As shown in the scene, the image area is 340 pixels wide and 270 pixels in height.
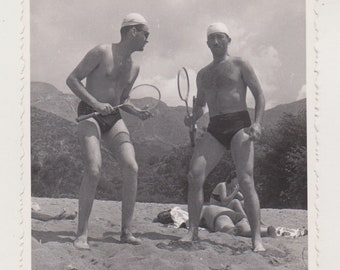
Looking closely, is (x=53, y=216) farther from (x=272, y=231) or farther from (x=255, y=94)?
(x=255, y=94)

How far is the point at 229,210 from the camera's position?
309 inches

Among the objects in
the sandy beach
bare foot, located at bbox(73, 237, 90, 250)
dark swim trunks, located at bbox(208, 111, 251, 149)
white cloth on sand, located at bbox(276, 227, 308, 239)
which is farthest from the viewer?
dark swim trunks, located at bbox(208, 111, 251, 149)

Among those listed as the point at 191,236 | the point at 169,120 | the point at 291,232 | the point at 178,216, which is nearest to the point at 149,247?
the point at 191,236

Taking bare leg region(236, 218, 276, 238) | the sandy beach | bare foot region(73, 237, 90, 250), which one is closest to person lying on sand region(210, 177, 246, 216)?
bare leg region(236, 218, 276, 238)

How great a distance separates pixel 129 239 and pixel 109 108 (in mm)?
1200

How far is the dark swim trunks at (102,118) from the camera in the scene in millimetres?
7770

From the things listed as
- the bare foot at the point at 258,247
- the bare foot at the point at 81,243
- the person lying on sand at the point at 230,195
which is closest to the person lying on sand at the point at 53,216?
the bare foot at the point at 81,243

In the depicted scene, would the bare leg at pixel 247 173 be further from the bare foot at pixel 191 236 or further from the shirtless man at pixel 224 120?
the bare foot at pixel 191 236

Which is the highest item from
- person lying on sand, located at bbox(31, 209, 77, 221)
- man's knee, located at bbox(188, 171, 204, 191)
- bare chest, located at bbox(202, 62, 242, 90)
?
bare chest, located at bbox(202, 62, 242, 90)

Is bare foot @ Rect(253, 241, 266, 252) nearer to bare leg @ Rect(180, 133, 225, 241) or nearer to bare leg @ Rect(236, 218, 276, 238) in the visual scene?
bare leg @ Rect(236, 218, 276, 238)

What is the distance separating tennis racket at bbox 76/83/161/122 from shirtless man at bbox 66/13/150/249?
6 cm

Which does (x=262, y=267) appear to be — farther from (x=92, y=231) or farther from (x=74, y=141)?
(x=74, y=141)

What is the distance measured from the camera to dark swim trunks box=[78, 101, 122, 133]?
306 inches

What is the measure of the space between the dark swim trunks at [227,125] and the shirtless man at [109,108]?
623mm
